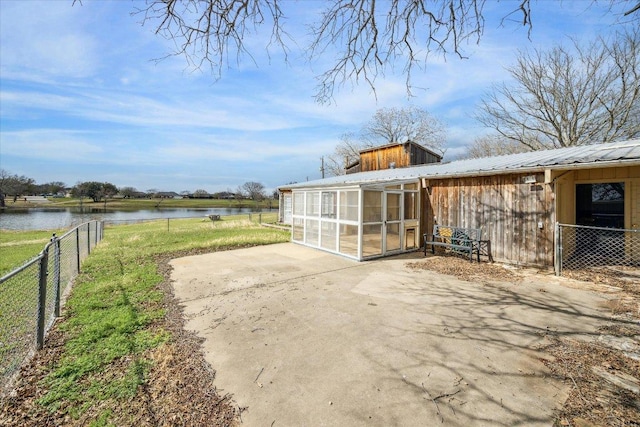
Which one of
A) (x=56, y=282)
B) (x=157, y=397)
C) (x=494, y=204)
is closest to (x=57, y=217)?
(x=56, y=282)

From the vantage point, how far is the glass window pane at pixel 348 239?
27.6ft

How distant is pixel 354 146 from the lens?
1248 inches

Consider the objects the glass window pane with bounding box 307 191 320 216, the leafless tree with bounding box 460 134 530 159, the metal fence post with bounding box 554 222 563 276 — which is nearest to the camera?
the metal fence post with bounding box 554 222 563 276

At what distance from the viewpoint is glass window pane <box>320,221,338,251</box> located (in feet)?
30.3

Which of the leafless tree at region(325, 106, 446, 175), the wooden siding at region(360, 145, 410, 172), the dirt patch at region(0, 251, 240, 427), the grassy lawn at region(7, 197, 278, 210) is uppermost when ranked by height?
the leafless tree at region(325, 106, 446, 175)

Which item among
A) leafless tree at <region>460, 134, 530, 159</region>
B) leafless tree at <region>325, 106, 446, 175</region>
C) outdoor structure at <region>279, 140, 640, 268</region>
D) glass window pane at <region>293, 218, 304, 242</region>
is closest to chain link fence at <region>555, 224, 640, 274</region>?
outdoor structure at <region>279, 140, 640, 268</region>

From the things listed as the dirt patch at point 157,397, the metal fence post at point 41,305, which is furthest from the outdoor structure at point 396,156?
the metal fence post at point 41,305

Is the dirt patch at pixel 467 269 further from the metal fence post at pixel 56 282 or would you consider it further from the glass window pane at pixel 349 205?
Result: the metal fence post at pixel 56 282

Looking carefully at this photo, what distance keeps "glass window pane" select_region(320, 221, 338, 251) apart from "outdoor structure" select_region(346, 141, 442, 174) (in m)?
8.79

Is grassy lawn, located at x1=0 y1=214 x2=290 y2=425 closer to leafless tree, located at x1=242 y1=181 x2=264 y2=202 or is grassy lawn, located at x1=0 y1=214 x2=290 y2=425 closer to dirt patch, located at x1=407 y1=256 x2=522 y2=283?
dirt patch, located at x1=407 y1=256 x2=522 y2=283

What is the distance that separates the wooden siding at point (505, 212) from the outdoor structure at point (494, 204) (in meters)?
0.02

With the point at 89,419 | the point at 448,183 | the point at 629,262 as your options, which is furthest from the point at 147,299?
the point at 629,262

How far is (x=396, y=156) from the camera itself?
57.3 ft

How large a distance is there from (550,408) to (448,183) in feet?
24.5
